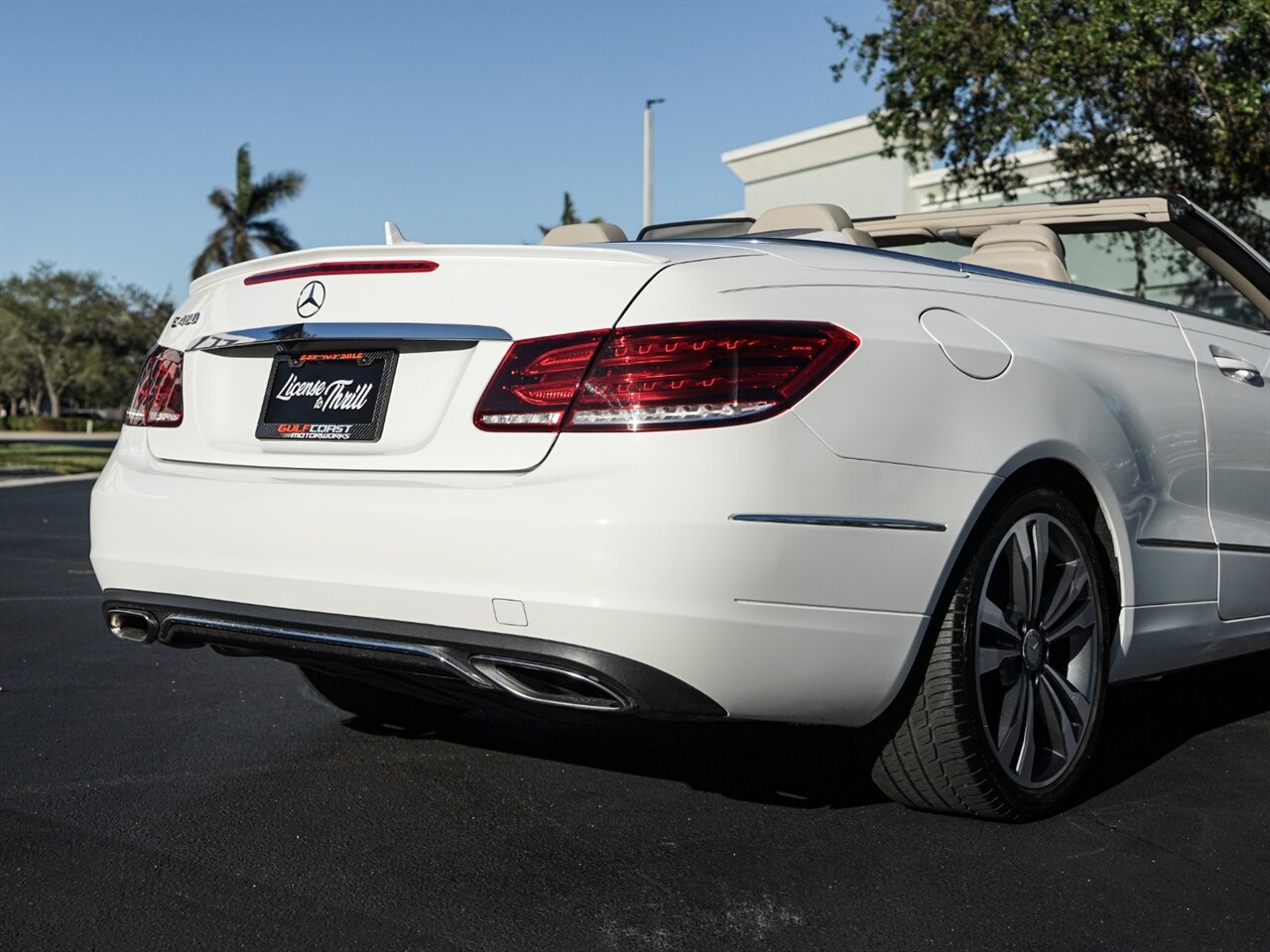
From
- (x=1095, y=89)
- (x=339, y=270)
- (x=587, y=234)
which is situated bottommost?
(x=339, y=270)

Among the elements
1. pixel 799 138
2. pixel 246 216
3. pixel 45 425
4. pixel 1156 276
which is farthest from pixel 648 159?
pixel 45 425

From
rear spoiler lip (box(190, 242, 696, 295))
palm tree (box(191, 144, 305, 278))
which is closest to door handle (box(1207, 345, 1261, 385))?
rear spoiler lip (box(190, 242, 696, 295))

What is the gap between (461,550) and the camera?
3.08 metres

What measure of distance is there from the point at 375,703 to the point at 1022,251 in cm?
242

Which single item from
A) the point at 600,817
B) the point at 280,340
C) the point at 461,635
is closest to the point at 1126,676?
the point at 600,817

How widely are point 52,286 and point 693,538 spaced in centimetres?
8303

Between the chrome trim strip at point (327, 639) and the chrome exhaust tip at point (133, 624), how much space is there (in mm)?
73

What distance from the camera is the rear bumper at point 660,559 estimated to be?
2945 millimetres

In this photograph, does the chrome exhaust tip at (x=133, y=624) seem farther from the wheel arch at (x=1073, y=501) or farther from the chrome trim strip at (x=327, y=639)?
the wheel arch at (x=1073, y=501)

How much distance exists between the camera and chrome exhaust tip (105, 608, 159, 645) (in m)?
3.63

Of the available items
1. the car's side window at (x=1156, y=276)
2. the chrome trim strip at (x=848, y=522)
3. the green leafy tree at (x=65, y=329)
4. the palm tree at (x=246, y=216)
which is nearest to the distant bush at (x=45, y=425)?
the green leafy tree at (x=65, y=329)

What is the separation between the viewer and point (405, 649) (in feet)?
10.3

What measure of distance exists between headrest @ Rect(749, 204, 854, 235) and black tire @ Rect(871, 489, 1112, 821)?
116 cm

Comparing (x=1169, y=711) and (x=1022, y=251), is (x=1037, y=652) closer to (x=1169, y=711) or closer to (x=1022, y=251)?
(x=1022, y=251)
